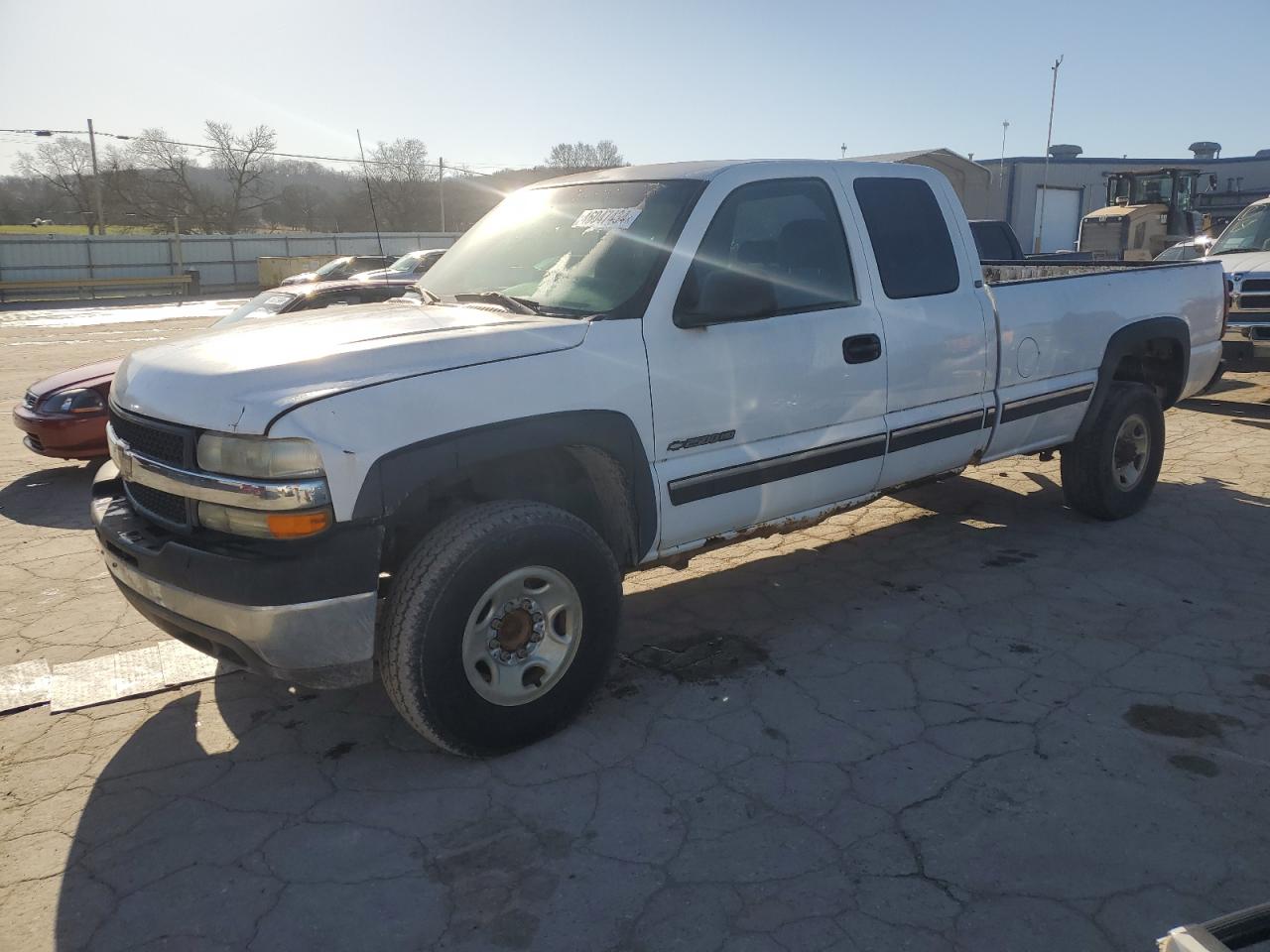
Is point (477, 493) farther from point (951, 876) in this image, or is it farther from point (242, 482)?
point (951, 876)

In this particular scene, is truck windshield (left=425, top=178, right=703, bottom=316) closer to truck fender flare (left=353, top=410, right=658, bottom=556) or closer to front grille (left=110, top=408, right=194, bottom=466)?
truck fender flare (left=353, top=410, right=658, bottom=556)

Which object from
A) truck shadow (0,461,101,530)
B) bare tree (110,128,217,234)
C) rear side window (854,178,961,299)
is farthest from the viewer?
bare tree (110,128,217,234)

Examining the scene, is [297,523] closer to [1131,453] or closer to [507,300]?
[507,300]

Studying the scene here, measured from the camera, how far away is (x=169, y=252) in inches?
1533

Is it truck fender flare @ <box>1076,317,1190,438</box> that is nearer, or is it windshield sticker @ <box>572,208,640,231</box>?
windshield sticker @ <box>572,208,640,231</box>

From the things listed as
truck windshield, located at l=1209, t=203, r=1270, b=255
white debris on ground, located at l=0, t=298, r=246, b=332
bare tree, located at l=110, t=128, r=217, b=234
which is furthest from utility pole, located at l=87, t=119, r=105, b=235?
truck windshield, located at l=1209, t=203, r=1270, b=255

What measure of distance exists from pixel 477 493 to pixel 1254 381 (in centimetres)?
1118

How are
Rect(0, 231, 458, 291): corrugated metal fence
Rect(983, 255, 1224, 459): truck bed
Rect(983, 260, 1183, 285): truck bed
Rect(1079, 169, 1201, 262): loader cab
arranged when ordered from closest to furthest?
Rect(983, 255, 1224, 459): truck bed < Rect(983, 260, 1183, 285): truck bed < Rect(1079, 169, 1201, 262): loader cab < Rect(0, 231, 458, 291): corrugated metal fence

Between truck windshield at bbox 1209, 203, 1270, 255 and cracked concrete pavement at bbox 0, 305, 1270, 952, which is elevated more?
truck windshield at bbox 1209, 203, 1270, 255

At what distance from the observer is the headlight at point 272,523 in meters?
2.83

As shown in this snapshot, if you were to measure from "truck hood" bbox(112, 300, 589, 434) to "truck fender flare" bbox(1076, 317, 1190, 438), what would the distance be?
345cm

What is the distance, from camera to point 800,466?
4.03 metres

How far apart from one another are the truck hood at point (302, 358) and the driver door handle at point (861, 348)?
4.11ft

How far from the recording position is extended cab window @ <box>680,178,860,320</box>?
12.0 ft
